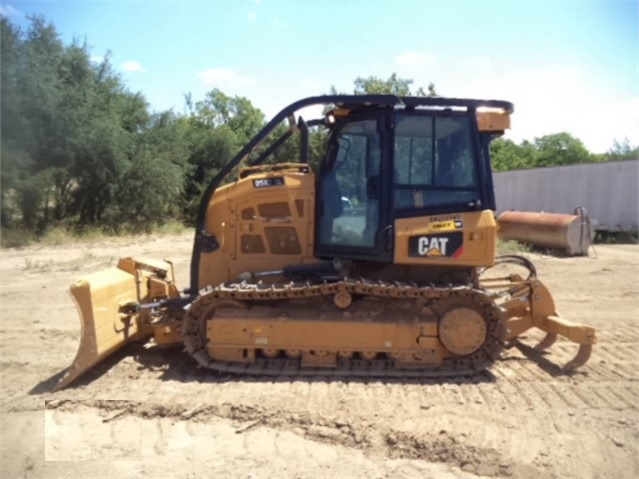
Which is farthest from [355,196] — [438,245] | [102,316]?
[102,316]

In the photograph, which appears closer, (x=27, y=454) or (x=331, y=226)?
(x=27, y=454)

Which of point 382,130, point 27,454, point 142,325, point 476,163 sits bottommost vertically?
point 27,454

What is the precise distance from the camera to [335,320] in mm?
5113

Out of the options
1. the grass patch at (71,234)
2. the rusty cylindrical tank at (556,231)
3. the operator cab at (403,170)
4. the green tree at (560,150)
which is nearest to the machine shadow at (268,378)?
the operator cab at (403,170)

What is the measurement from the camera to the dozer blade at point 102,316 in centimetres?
493

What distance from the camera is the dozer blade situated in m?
4.93

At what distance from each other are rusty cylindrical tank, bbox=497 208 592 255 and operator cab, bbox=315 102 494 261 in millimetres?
10573

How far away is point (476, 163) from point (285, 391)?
9.55ft

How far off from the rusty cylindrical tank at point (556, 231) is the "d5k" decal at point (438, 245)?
10.7m

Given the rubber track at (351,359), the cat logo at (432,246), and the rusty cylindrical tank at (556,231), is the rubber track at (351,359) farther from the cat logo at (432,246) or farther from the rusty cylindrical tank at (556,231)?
the rusty cylindrical tank at (556,231)

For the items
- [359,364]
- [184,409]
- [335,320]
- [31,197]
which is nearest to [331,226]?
[335,320]

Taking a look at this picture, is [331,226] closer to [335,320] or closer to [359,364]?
[335,320]

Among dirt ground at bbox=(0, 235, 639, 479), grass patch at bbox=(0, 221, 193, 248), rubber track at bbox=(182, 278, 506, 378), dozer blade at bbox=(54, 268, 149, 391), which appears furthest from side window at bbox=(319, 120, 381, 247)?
grass patch at bbox=(0, 221, 193, 248)

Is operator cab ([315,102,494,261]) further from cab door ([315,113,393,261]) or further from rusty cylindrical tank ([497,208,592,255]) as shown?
rusty cylindrical tank ([497,208,592,255])
